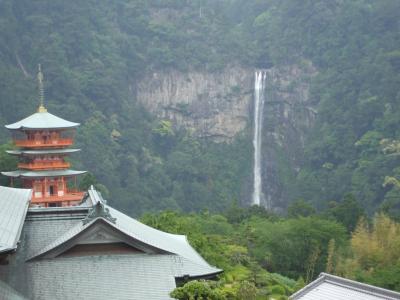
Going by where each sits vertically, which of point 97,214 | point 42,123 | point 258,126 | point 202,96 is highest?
point 202,96

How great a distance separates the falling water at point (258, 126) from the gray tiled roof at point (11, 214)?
221 feet

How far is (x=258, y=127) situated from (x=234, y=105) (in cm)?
379

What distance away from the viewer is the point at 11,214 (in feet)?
54.7

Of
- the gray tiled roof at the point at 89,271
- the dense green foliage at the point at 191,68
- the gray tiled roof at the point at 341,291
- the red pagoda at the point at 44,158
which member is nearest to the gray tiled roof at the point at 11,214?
the gray tiled roof at the point at 89,271

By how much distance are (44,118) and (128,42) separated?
51.6 meters

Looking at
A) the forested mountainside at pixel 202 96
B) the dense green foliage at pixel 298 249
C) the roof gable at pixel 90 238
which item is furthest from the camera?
the forested mountainside at pixel 202 96

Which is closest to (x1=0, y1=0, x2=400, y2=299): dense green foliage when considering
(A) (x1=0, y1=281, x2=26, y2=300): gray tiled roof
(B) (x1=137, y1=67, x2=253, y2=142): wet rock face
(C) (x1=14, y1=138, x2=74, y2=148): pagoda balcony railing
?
(B) (x1=137, y1=67, x2=253, y2=142): wet rock face

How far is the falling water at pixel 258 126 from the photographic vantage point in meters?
87.8

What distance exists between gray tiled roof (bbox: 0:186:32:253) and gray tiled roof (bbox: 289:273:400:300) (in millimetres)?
5227

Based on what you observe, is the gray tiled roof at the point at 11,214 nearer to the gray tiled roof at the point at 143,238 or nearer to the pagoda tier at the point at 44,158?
the gray tiled roof at the point at 143,238

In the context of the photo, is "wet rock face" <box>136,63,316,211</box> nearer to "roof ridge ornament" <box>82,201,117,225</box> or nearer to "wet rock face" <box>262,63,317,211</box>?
"wet rock face" <box>262,63,317,211</box>

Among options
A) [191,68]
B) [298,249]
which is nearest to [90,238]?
[298,249]

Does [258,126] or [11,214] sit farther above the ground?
[11,214]

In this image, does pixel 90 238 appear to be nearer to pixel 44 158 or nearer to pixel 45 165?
pixel 45 165
